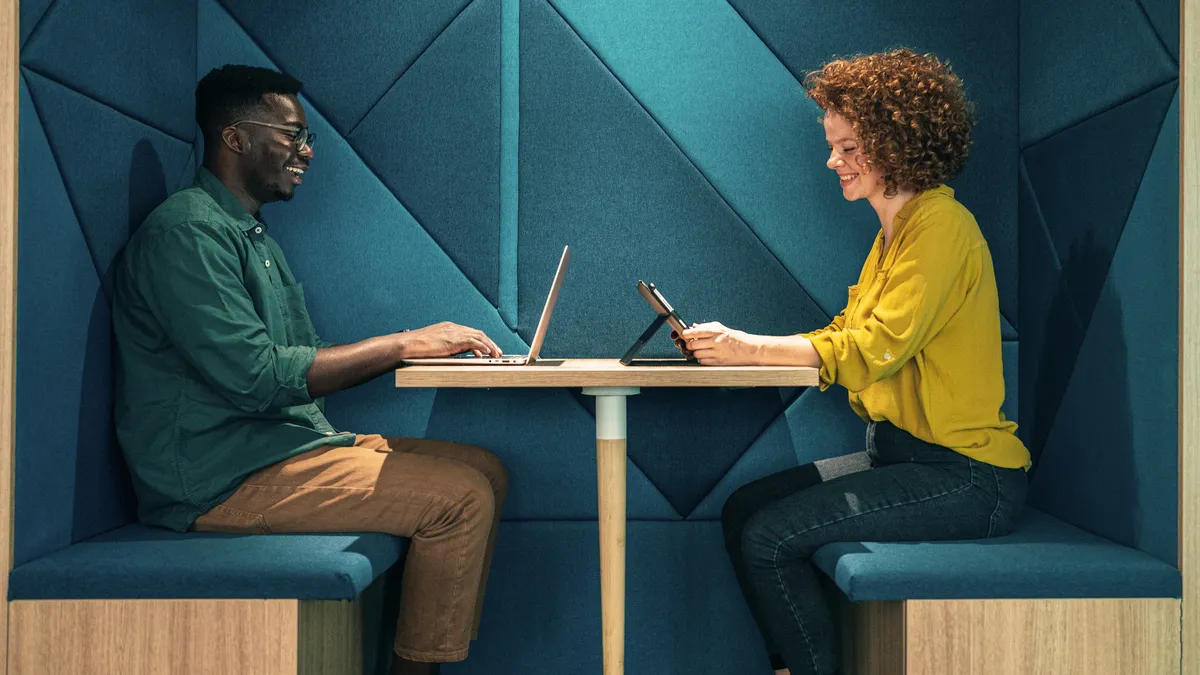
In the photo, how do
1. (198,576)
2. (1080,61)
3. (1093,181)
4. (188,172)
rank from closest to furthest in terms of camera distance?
(198,576), (1093,181), (1080,61), (188,172)

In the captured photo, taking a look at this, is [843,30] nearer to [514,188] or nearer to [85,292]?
[514,188]

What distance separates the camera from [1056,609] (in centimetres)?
190

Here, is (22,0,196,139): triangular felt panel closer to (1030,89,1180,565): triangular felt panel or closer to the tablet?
the tablet

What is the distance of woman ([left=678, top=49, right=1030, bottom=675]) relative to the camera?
2076 millimetres

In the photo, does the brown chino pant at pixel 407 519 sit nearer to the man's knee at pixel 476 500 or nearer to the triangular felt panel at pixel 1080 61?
the man's knee at pixel 476 500

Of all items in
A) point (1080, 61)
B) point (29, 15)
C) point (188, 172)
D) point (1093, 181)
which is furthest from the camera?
point (188, 172)

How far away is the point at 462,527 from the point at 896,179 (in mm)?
1278

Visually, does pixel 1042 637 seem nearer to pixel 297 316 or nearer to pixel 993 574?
pixel 993 574

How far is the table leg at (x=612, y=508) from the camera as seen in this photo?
221 cm

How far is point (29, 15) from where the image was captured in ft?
6.40

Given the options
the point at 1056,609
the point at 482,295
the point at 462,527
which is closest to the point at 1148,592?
the point at 1056,609

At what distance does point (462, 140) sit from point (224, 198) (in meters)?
0.71

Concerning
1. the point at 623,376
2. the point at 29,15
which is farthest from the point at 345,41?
the point at 623,376

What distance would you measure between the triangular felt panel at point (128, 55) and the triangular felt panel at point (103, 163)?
0.10 ft
